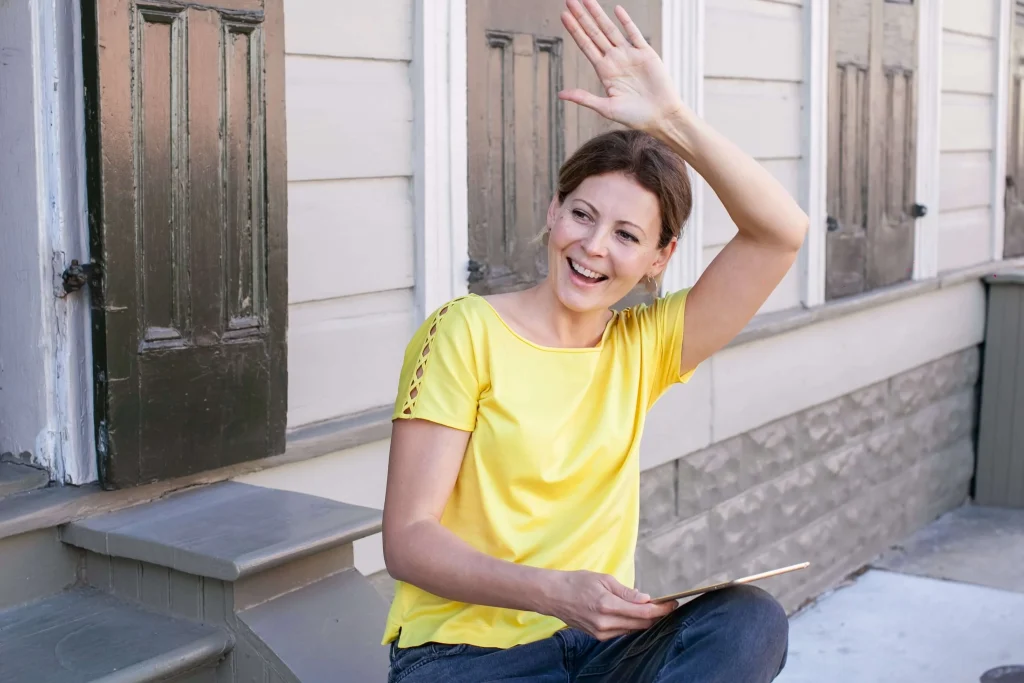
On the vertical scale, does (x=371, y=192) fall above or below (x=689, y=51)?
below

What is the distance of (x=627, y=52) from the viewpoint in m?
2.12

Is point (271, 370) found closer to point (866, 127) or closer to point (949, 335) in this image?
point (866, 127)

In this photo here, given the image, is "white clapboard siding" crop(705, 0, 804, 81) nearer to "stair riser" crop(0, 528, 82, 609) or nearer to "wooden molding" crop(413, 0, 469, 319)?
"wooden molding" crop(413, 0, 469, 319)

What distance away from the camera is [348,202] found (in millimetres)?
3268

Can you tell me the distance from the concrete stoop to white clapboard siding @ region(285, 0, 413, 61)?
1.09 metres

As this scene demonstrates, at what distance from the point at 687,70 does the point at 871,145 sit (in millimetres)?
1615

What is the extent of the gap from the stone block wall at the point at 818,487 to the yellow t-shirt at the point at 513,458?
2.40m

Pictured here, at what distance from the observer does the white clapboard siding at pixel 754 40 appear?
4789 millimetres

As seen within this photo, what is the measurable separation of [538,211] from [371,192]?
69 cm

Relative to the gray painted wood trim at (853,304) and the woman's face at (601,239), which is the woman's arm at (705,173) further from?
the gray painted wood trim at (853,304)

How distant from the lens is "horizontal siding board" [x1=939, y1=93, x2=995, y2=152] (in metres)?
6.63

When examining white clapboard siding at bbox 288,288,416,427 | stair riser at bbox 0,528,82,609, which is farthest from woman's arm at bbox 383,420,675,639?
white clapboard siding at bbox 288,288,416,427

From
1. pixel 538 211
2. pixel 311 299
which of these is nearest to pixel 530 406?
pixel 311 299

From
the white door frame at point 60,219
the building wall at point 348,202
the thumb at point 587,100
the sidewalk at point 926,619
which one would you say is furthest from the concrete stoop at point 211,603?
the sidewalk at point 926,619
